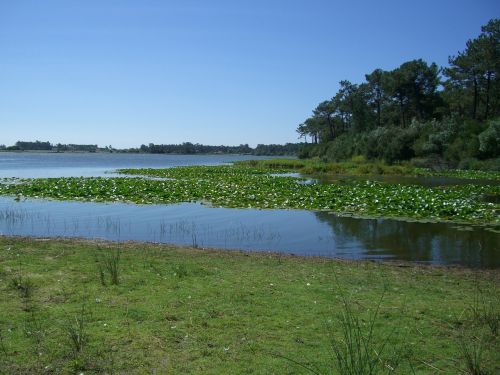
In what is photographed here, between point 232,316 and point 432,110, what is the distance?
6912 centimetres

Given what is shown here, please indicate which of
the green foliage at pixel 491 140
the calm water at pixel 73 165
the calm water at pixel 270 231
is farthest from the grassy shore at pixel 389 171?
the calm water at pixel 270 231

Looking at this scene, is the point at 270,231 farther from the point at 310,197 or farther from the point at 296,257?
the point at 310,197

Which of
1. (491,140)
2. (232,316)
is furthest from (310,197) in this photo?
(491,140)

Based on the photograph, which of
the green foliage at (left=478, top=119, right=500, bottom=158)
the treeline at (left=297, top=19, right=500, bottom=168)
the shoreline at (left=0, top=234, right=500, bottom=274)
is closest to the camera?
the shoreline at (left=0, top=234, right=500, bottom=274)

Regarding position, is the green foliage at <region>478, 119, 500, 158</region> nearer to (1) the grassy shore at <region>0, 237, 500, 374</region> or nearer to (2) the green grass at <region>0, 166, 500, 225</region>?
(2) the green grass at <region>0, 166, 500, 225</region>

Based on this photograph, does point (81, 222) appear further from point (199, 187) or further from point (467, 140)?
point (467, 140)

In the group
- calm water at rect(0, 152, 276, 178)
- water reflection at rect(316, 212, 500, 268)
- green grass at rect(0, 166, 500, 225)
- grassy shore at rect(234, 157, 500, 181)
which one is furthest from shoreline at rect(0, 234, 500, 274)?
calm water at rect(0, 152, 276, 178)

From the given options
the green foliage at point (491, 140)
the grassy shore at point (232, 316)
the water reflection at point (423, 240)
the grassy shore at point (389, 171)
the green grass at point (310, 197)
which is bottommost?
the water reflection at point (423, 240)

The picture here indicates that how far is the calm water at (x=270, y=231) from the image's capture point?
12734 mm

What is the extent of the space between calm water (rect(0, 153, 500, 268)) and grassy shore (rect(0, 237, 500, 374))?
2713 mm

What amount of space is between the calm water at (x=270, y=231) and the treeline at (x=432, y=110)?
Result: 106 feet

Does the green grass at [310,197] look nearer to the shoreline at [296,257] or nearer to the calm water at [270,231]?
the calm water at [270,231]

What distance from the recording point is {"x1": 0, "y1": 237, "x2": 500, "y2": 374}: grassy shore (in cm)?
497

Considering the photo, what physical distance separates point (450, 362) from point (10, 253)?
886 centimetres
